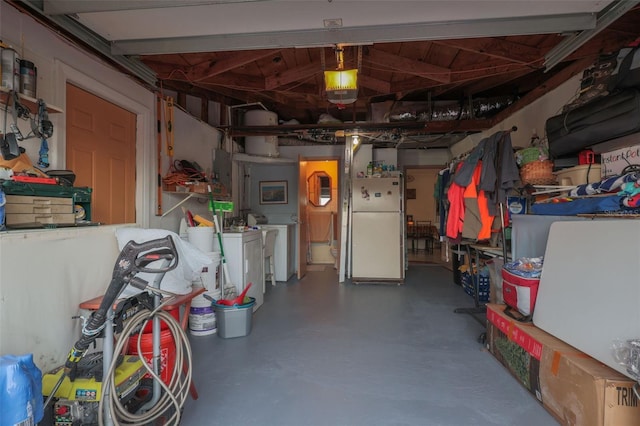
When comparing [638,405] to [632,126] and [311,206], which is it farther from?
[311,206]

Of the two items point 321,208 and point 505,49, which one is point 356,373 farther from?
point 321,208

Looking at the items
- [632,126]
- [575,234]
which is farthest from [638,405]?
[632,126]

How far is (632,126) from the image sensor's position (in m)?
1.84

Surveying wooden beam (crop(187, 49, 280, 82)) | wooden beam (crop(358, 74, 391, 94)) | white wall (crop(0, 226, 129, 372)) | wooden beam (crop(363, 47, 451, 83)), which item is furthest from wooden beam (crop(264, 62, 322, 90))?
white wall (crop(0, 226, 129, 372))

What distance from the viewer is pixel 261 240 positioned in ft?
12.9

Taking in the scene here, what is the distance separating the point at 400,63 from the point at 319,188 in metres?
4.15

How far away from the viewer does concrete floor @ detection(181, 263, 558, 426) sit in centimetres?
174

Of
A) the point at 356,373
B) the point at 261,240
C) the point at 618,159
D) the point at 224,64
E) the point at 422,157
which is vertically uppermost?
the point at 224,64

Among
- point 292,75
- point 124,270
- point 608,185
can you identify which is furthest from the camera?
point 292,75

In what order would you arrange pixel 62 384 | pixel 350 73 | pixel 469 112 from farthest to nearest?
pixel 469 112
pixel 350 73
pixel 62 384

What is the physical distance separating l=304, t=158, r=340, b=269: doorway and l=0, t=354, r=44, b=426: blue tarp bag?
589 centimetres

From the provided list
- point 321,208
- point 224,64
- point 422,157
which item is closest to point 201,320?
point 224,64

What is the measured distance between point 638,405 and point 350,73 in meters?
2.66

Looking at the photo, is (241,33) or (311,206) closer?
(241,33)
